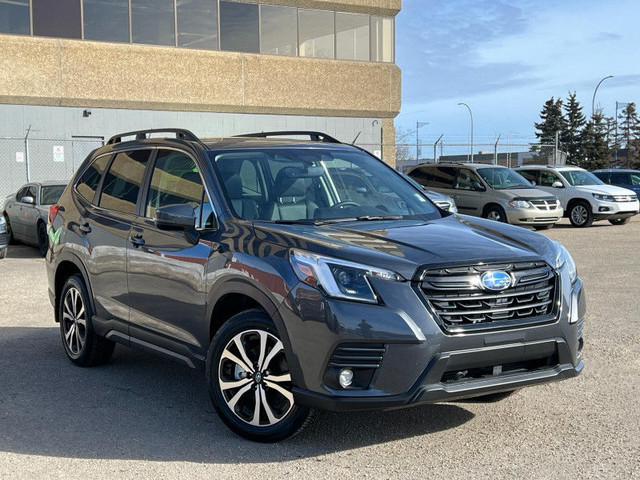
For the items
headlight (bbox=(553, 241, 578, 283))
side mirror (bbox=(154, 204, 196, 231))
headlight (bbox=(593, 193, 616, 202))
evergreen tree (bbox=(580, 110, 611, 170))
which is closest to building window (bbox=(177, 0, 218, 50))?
headlight (bbox=(593, 193, 616, 202))

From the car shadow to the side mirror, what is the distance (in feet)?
3.98

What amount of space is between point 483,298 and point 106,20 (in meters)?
24.1

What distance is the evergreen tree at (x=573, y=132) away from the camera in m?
79.0

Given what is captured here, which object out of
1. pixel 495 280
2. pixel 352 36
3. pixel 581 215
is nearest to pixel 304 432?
→ pixel 495 280

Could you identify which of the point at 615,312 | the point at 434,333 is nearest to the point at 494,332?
the point at 434,333

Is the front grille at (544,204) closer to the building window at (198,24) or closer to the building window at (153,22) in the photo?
the building window at (198,24)

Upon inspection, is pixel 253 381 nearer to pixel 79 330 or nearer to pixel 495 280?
pixel 495 280

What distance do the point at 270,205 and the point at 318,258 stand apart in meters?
1.03

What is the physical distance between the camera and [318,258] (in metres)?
4.47

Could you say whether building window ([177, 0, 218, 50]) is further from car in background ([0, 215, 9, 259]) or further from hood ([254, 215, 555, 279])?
hood ([254, 215, 555, 279])

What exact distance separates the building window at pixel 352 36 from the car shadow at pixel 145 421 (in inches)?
984

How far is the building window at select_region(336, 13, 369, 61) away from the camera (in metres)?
30.5

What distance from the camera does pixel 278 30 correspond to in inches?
1153

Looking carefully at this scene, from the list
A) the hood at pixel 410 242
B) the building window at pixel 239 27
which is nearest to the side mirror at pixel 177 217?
the hood at pixel 410 242
